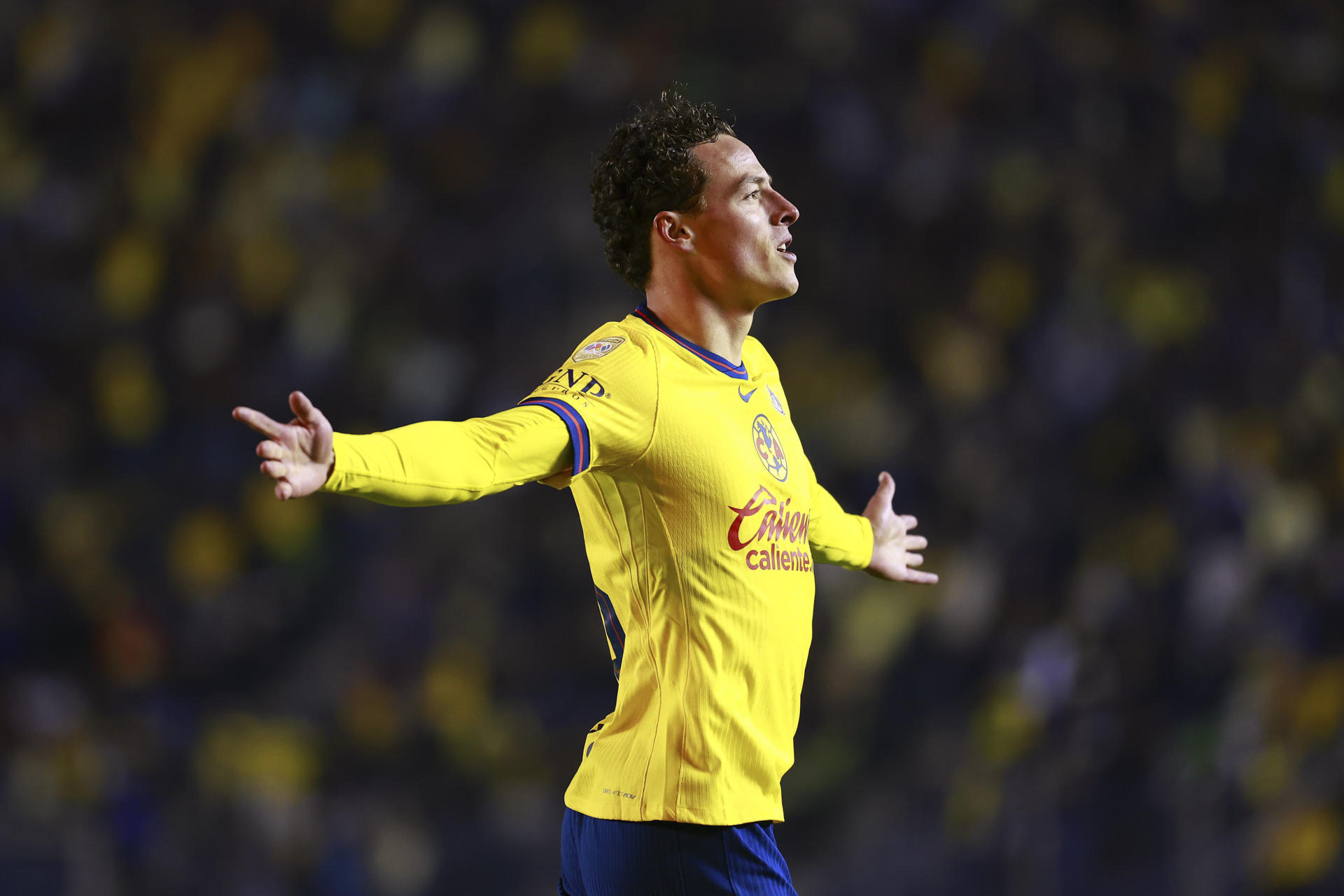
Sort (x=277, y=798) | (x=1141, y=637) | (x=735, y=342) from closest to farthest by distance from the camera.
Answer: (x=735, y=342) < (x=277, y=798) < (x=1141, y=637)

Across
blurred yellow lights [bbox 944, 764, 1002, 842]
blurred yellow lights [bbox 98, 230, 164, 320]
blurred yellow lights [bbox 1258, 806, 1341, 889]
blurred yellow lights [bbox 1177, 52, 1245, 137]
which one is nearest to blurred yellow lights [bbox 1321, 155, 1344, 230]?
blurred yellow lights [bbox 1177, 52, 1245, 137]

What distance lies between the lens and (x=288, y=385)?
4.84 metres

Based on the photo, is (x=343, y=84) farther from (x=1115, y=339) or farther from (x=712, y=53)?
(x=1115, y=339)

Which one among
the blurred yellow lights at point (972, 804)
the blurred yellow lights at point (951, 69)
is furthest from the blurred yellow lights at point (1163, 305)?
the blurred yellow lights at point (972, 804)

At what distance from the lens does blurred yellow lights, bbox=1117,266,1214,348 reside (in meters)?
→ 5.07

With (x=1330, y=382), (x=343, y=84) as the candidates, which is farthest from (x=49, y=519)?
(x=1330, y=382)

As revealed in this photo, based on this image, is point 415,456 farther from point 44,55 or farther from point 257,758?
point 44,55

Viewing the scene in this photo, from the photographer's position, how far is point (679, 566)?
5.83ft

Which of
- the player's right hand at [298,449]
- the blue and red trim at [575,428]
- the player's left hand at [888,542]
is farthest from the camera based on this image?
the player's left hand at [888,542]

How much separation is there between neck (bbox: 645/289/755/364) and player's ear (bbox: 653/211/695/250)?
8cm

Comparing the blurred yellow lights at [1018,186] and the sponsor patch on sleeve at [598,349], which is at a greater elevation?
the blurred yellow lights at [1018,186]

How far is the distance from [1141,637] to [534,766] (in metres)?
2.34

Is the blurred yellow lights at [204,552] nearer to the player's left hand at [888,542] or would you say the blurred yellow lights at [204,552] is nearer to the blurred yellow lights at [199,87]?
the blurred yellow lights at [199,87]

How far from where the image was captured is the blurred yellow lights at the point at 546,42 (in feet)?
16.5
